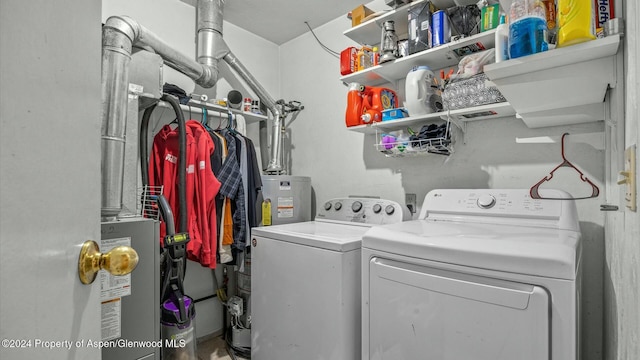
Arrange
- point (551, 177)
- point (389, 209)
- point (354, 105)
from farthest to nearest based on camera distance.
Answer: point (354, 105) → point (389, 209) → point (551, 177)

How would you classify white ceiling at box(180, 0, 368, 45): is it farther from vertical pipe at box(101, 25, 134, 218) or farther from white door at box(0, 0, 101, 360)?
white door at box(0, 0, 101, 360)

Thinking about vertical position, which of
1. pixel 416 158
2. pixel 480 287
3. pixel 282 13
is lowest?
pixel 480 287

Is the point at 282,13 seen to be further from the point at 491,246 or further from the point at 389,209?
the point at 491,246

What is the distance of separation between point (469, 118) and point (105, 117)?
1880 millimetres

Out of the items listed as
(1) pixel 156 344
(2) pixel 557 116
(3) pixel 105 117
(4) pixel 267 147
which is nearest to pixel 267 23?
(4) pixel 267 147

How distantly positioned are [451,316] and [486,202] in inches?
27.3

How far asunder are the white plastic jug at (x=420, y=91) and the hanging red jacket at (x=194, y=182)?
134cm

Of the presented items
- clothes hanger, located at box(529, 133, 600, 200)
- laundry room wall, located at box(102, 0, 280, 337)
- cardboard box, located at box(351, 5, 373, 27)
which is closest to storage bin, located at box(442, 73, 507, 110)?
clothes hanger, located at box(529, 133, 600, 200)

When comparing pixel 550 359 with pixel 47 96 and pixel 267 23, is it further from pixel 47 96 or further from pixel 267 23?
pixel 267 23

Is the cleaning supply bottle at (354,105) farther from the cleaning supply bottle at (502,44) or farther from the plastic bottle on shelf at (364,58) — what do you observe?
the cleaning supply bottle at (502,44)

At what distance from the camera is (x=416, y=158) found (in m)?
2.08

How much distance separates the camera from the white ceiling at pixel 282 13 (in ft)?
7.73

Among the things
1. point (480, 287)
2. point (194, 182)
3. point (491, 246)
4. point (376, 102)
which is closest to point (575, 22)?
point (491, 246)

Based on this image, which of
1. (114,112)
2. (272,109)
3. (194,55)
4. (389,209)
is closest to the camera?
(114,112)
